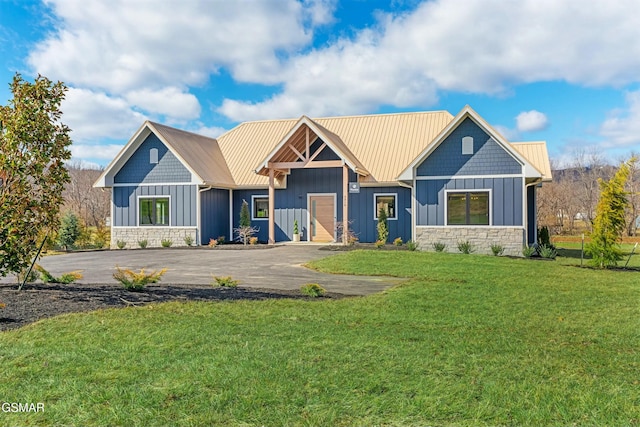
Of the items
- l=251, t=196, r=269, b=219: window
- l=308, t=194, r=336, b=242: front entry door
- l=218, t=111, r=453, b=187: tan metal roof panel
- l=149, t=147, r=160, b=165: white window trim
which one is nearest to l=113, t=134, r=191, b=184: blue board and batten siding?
l=149, t=147, r=160, b=165: white window trim

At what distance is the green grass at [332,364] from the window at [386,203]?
1391cm

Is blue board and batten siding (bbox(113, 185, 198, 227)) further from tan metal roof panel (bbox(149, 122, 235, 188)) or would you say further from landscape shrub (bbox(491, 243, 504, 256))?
landscape shrub (bbox(491, 243, 504, 256))

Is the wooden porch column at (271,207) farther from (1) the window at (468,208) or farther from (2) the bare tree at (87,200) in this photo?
(2) the bare tree at (87,200)

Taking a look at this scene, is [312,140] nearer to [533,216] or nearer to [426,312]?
[533,216]

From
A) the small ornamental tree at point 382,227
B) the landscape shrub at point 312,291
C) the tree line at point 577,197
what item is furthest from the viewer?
the tree line at point 577,197

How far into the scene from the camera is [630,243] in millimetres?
29656

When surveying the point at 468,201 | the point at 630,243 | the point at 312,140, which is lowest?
the point at 630,243

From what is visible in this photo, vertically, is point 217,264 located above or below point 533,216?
below

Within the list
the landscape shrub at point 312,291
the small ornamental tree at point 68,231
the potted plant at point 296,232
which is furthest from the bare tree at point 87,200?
the landscape shrub at point 312,291

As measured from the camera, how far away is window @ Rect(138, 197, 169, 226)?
75.1ft

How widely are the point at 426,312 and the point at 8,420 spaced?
5535 millimetres

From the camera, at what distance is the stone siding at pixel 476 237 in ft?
61.1

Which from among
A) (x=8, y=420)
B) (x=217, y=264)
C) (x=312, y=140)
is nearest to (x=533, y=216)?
(x=312, y=140)

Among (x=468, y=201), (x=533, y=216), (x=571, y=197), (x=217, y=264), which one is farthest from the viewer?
(x=571, y=197)
